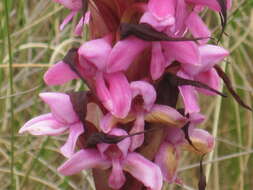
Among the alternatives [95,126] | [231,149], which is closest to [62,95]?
[95,126]

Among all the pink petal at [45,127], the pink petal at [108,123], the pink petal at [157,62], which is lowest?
the pink petal at [45,127]

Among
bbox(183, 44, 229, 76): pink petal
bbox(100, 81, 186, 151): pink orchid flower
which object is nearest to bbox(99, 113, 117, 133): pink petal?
bbox(100, 81, 186, 151): pink orchid flower

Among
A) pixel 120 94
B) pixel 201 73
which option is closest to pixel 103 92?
pixel 120 94

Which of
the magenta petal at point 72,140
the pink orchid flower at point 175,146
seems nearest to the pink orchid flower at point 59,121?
the magenta petal at point 72,140

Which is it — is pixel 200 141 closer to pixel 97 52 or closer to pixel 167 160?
pixel 167 160

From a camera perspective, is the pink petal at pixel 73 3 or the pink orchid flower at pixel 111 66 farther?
the pink petal at pixel 73 3

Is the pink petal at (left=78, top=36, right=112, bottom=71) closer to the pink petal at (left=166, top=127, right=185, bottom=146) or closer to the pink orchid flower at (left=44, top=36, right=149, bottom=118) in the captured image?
the pink orchid flower at (left=44, top=36, right=149, bottom=118)

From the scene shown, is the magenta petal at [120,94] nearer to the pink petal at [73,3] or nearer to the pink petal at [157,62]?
the pink petal at [157,62]

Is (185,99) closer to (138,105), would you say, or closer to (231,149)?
(138,105)
